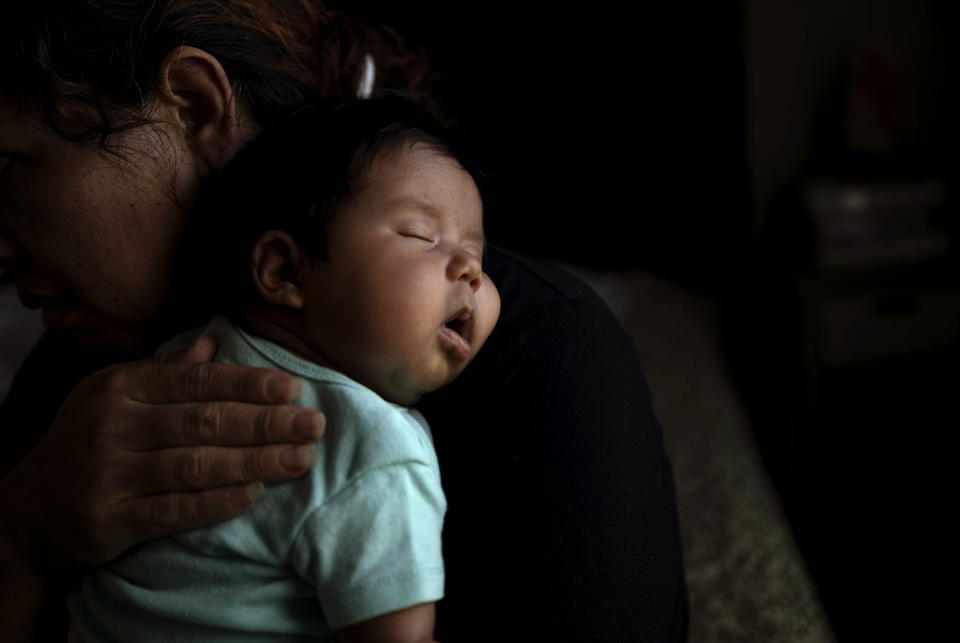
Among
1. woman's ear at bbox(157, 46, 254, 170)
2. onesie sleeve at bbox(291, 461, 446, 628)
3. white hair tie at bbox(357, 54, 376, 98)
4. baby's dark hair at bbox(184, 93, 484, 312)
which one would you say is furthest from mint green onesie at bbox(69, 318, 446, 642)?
white hair tie at bbox(357, 54, 376, 98)

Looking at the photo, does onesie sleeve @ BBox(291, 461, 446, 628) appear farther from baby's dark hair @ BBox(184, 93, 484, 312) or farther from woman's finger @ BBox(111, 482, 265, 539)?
baby's dark hair @ BBox(184, 93, 484, 312)

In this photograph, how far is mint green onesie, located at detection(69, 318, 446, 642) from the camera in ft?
2.10

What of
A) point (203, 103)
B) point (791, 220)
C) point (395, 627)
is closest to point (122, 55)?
point (203, 103)

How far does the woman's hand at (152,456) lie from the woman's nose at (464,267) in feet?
0.55

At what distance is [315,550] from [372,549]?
47mm

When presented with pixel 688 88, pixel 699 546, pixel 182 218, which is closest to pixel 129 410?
pixel 182 218

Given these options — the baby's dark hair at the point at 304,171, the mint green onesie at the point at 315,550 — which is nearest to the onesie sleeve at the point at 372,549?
the mint green onesie at the point at 315,550

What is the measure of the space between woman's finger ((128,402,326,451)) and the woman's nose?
0.17m

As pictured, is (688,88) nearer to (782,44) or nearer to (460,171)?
(782,44)

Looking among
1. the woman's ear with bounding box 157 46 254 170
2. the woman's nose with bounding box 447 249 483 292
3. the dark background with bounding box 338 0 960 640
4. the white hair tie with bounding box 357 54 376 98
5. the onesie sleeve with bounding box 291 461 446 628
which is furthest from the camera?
the dark background with bounding box 338 0 960 640

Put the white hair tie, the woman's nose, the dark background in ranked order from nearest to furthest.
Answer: the woman's nose < the white hair tie < the dark background

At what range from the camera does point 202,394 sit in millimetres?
741

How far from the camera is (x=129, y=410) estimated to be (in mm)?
765

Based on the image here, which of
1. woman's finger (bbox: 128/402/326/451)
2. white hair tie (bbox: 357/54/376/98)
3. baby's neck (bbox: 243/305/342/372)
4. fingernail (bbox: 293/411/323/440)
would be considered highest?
white hair tie (bbox: 357/54/376/98)
